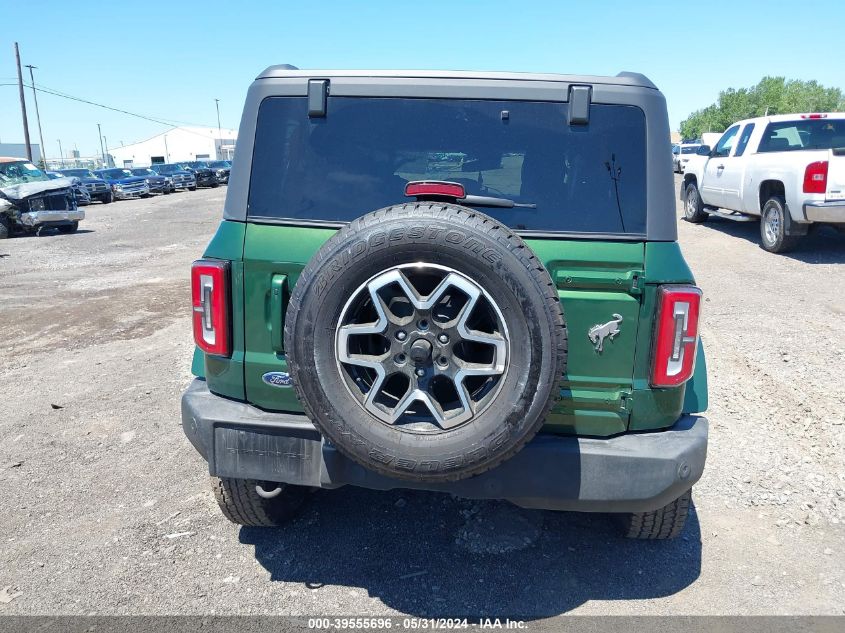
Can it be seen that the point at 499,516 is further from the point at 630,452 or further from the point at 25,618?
the point at 25,618

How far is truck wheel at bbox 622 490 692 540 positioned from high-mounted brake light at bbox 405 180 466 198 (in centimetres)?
170

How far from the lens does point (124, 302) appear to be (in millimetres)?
8453

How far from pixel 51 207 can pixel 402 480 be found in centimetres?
1671

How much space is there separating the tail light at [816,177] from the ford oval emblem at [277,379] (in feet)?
30.2

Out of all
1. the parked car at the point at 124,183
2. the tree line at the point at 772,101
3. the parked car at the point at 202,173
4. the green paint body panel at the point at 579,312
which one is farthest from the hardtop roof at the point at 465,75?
the tree line at the point at 772,101

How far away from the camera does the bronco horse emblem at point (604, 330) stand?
8.41ft

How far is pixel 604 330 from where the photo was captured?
101 inches

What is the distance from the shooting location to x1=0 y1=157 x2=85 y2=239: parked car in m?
15.7

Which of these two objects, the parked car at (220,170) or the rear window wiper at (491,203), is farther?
the parked car at (220,170)

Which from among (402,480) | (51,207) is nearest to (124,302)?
(402,480)

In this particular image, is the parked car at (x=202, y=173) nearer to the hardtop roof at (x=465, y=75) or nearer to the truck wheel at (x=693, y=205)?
the truck wheel at (x=693, y=205)

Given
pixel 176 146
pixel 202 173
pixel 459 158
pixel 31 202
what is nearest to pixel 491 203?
pixel 459 158

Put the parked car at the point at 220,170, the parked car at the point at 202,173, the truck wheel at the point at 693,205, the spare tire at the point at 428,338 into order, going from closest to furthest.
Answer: the spare tire at the point at 428,338, the truck wheel at the point at 693,205, the parked car at the point at 202,173, the parked car at the point at 220,170

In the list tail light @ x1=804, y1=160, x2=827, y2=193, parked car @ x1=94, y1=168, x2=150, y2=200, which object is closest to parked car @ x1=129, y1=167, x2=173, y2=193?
parked car @ x1=94, y1=168, x2=150, y2=200
